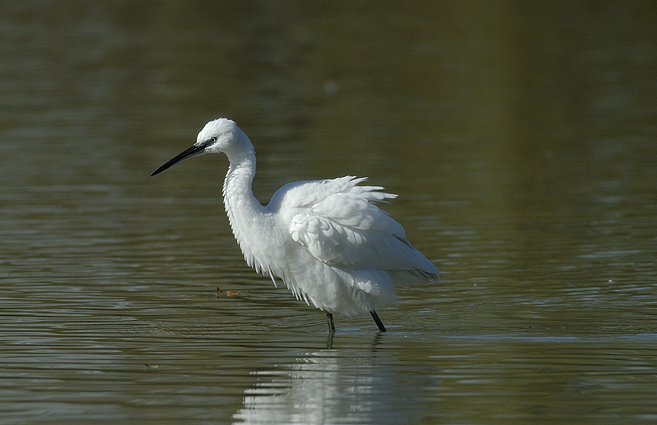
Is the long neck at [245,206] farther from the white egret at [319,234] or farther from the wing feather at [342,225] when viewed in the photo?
the wing feather at [342,225]

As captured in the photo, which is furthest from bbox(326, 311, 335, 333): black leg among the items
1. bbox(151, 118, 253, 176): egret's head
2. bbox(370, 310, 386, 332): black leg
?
bbox(151, 118, 253, 176): egret's head

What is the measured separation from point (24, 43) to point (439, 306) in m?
28.4

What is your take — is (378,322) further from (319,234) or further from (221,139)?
(221,139)

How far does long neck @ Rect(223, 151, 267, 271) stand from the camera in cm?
985

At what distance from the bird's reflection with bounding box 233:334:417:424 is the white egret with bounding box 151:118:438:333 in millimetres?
823

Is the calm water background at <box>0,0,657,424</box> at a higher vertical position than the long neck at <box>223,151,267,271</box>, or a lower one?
lower

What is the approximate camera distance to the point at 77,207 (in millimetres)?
16031

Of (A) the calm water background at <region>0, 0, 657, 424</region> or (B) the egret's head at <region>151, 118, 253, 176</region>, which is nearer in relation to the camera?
(A) the calm water background at <region>0, 0, 657, 424</region>

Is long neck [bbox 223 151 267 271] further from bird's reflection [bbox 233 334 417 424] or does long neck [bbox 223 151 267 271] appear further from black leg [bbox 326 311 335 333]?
bird's reflection [bbox 233 334 417 424]

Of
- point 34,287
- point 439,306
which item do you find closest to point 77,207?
point 34,287

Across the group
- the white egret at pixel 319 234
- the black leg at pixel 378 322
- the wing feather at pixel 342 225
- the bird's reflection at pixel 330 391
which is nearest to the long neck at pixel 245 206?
the white egret at pixel 319 234

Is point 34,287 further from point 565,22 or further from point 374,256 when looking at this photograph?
point 565,22

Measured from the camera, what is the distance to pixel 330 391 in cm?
793

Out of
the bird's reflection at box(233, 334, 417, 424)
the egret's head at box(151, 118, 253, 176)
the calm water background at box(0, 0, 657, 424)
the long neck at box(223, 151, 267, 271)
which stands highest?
the egret's head at box(151, 118, 253, 176)
